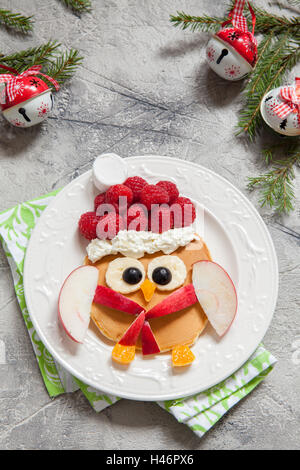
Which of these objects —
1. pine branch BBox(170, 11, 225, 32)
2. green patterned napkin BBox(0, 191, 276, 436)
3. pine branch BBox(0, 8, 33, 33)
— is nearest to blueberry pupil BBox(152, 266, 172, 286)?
green patterned napkin BBox(0, 191, 276, 436)

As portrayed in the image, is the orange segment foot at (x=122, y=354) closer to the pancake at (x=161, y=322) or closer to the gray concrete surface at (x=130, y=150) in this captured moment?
the pancake at (x=161, y=322)

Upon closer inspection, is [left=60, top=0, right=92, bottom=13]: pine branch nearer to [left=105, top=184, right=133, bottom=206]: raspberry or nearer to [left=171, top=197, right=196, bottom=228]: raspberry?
[left=105, top=184, right=133, bottom=206]: raspberry

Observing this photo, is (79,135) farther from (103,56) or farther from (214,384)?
(214,384)

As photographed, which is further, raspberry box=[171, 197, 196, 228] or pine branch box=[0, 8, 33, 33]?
pine branch box=[0, 8, 33, 33]

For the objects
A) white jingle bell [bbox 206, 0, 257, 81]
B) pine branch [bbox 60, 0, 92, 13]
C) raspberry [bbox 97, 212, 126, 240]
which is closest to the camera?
raspberry [bbox 97, 212, 126, 240]

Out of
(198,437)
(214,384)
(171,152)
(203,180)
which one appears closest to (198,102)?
(171,152)

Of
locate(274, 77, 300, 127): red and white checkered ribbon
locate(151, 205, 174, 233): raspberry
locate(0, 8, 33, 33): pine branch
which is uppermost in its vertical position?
locate(274, 77, 300, 127): red and white checkered ribbon
